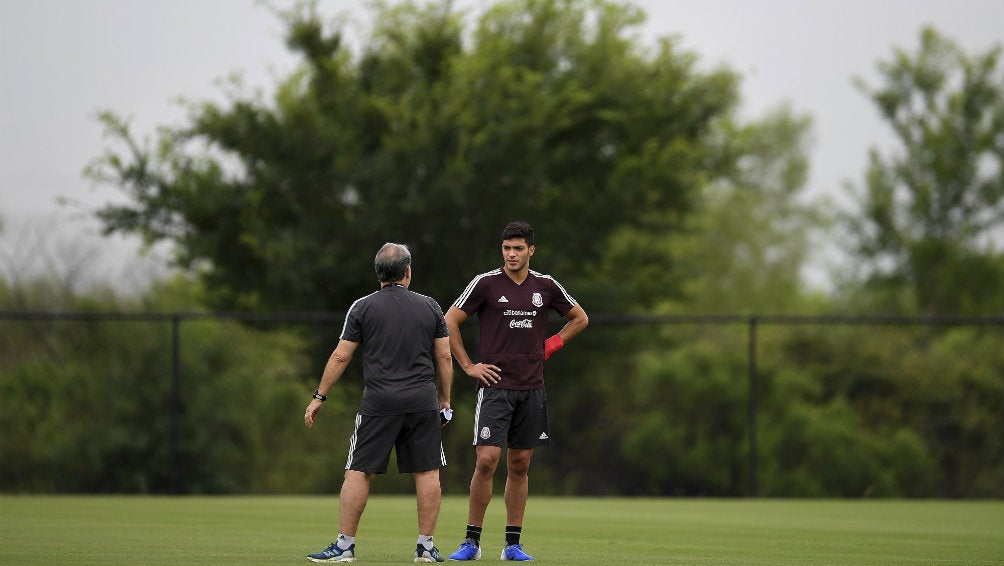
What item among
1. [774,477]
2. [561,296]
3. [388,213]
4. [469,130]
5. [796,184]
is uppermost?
[796,184]

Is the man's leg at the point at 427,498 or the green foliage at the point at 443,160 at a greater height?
the green foliage at the point at 443,160

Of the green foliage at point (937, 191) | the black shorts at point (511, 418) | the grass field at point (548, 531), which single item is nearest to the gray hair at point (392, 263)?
the black shorts at point (511, 418)

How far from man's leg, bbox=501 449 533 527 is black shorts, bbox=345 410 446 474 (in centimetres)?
71

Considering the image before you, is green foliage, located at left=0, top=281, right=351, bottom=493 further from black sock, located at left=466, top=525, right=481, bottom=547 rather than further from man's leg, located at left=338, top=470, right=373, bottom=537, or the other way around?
man's leg, located at left=338, top=470, right=373, bottom=537

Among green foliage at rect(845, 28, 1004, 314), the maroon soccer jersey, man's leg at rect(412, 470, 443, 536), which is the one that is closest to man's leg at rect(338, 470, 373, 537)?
man's leg at rect(412, 470, 443, 536)

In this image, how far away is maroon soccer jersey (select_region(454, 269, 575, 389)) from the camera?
27.9ft

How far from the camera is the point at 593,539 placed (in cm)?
1062

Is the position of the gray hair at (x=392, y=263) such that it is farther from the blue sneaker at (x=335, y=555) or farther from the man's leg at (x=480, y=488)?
the blue sneaker at (x=335, y=555)

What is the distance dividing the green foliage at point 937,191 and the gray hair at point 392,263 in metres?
28.1

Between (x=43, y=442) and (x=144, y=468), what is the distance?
1.62 meters

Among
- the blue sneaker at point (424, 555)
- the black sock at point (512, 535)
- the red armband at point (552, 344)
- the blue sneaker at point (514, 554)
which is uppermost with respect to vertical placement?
the red armband at point (552, 344)

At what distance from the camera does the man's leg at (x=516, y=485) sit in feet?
28.0

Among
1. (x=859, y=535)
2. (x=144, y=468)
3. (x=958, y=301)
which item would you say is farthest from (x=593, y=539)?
(x=958, y=301)

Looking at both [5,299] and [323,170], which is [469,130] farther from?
[5,299]
